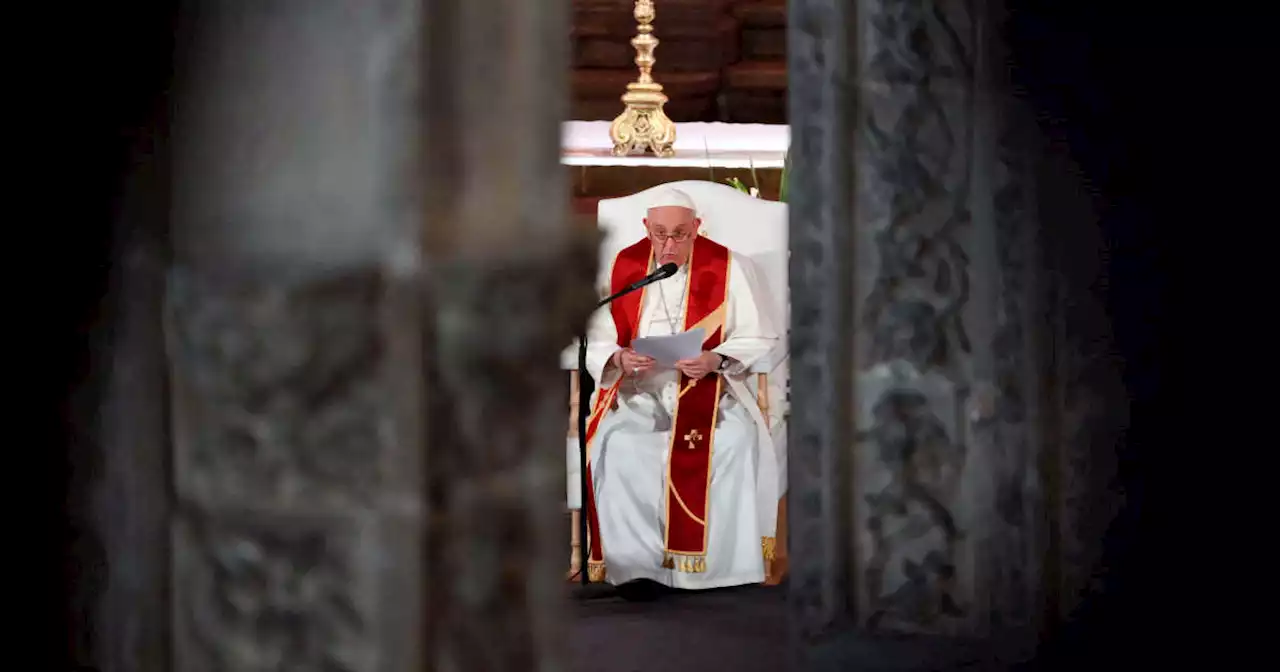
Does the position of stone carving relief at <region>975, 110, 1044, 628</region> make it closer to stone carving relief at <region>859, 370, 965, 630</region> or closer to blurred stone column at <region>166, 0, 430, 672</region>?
stone carving relief at <region>859, 370, 965, 630</region>

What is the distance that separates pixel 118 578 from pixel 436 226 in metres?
0.34

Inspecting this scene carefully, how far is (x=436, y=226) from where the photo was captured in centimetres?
90

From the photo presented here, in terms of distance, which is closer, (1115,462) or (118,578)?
(118,578)

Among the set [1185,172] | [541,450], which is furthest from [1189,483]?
[541,450]

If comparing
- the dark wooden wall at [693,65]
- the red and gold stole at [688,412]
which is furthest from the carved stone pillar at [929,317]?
the dark wooden wall at [693,65]

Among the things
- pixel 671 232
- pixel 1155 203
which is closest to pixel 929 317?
pixel 1155 203

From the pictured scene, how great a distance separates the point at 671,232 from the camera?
5160 millimetres

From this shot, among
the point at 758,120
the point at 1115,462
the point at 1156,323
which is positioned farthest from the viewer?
the point at 758,120

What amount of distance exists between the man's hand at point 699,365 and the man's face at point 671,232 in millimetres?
398

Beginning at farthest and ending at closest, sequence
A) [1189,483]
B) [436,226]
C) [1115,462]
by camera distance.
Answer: [1189,483] < [1115,462] < [436,226]

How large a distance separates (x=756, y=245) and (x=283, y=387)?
453cm

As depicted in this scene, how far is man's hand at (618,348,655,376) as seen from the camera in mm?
4891

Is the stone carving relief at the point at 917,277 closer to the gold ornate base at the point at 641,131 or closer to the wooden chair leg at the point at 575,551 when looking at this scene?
the wooden chair leg at the point at 575,551

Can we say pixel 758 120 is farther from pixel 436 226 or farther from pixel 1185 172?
pixel 436 226
